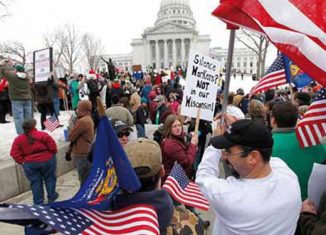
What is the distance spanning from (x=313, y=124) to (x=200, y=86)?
140 cm

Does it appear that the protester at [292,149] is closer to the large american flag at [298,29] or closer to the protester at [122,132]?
the large american flag at [298,29]

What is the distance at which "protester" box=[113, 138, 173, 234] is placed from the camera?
1723mm

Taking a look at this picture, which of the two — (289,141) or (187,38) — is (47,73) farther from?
(187,38)

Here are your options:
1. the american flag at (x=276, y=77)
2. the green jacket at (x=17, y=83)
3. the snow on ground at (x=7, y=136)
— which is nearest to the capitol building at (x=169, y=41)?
the snow on ground at (x=7, y=136)

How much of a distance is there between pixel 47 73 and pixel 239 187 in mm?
6239

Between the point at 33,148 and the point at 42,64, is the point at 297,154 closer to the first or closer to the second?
the point at 33,148

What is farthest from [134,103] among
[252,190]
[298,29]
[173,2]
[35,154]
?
[173,2]

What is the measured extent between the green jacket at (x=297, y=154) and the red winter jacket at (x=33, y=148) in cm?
323

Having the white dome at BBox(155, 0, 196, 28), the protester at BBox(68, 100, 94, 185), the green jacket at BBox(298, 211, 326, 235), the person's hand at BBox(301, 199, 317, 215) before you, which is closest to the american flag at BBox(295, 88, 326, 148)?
the person's hand at BBox(301, 199, 317, 215)

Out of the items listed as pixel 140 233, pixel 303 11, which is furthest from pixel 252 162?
pixel 303 11

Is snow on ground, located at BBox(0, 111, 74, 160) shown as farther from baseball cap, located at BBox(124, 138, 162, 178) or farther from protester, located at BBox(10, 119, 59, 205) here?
baseball cap, located at BBox(124, 138, 162, 178)

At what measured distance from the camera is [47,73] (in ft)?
23.4

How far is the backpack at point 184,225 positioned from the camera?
1886mm

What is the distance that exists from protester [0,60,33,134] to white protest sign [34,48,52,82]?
0.25 meters
